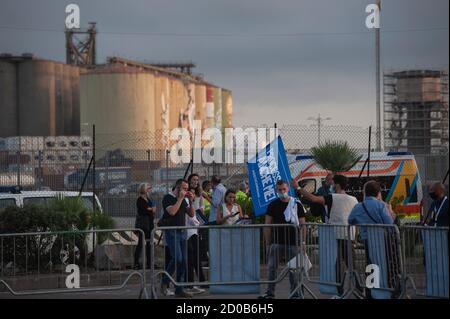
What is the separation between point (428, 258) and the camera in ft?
39.7

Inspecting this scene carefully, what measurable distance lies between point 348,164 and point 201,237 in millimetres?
10335

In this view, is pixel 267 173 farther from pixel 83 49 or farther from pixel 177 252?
pixel 83 49

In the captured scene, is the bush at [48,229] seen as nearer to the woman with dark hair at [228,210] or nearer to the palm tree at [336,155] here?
the woman with dark hair at [228,210]

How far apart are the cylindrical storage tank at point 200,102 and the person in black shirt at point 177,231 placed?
119m

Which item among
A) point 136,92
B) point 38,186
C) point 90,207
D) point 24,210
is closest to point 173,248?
point 24,210

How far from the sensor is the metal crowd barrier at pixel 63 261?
1747 cm

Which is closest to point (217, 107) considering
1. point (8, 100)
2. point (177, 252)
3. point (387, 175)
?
point (8, 100)

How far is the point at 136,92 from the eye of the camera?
11356 cm

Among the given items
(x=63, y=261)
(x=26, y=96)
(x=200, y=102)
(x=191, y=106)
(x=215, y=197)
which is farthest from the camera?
(x=200, y=102)

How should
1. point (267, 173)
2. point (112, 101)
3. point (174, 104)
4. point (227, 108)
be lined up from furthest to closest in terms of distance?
point (227, 108) < point (174, 104) < point (112, 101) < point (267, 173)

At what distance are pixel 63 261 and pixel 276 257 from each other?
4764mm

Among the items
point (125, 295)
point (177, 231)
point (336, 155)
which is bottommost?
point (125, 295)

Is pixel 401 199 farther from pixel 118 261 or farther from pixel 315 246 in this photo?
pixel 315 246

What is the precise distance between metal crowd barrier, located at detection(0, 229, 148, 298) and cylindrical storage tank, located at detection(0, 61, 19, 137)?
9229cm
